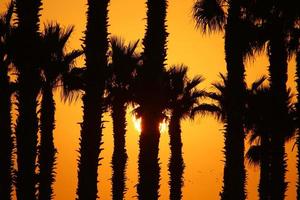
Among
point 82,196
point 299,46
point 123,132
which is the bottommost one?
point 82,196

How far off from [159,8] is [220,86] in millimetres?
14149

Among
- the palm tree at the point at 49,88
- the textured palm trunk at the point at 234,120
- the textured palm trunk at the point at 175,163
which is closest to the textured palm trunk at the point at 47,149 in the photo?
the palm tree at the point at 49,88

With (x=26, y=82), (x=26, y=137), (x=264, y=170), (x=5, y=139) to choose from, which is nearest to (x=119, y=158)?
(x=264, y=170)

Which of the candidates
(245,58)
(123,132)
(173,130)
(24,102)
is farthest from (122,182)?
(24,102)

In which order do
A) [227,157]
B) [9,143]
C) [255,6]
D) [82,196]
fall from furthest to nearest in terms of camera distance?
[9,143] → [255,6] → [227,157] → [82,196]

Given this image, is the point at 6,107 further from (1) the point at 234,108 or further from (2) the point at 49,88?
(1) the point at 234,108

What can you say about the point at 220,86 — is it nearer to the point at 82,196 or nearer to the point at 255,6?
the point at 255,6

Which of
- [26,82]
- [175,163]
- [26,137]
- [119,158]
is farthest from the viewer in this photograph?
[175,163]

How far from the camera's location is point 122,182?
28453 mm

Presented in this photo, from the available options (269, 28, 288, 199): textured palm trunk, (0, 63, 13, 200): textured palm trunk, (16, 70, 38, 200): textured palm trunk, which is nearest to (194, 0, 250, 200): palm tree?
(269, 28, 288, 199): textured palm trunk

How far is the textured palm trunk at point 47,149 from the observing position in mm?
23625

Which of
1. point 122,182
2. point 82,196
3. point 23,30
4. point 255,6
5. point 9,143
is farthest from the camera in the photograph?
point 122,182

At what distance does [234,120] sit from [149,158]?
4340 millimetres

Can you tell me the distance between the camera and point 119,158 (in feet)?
92.4
